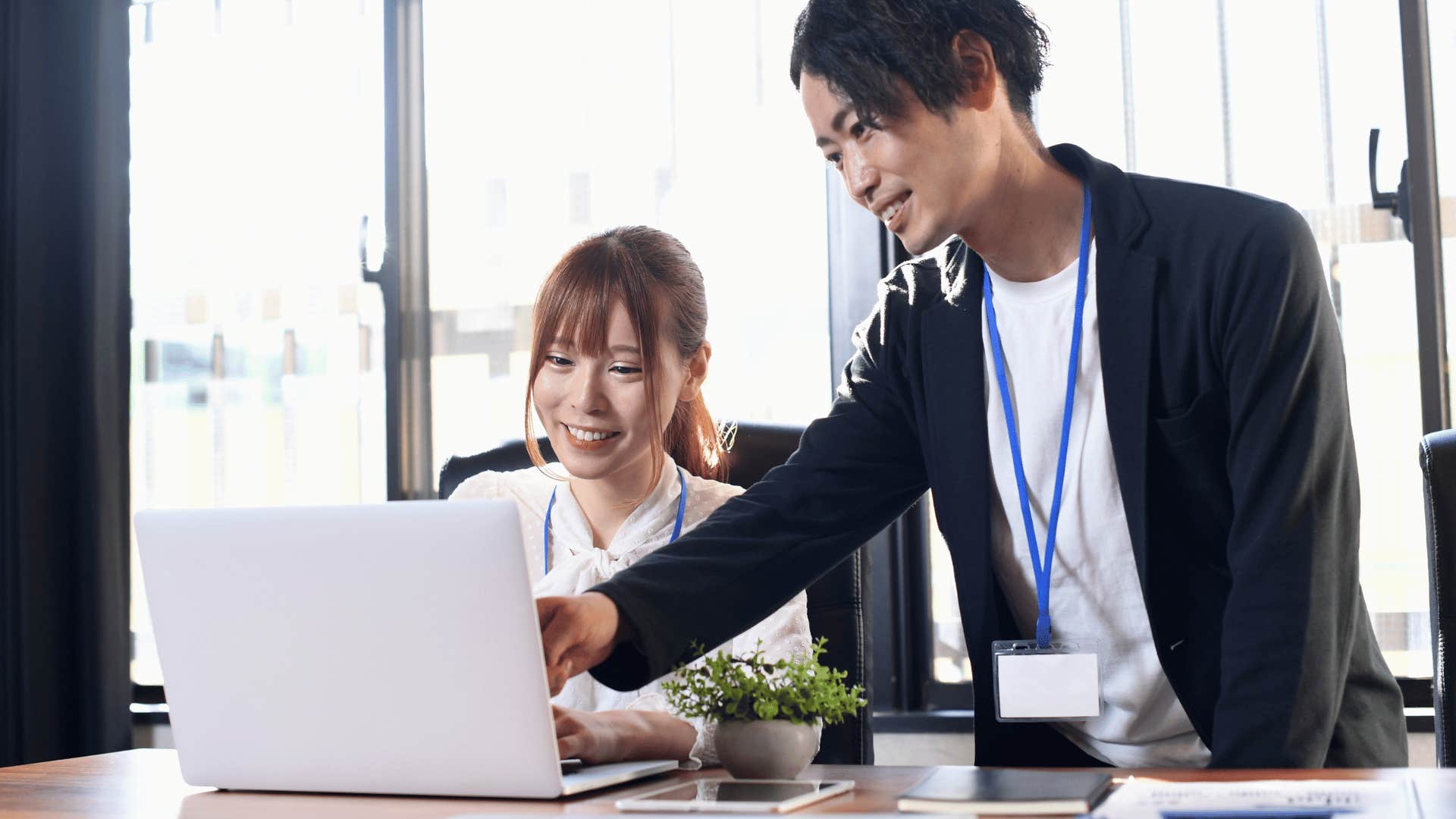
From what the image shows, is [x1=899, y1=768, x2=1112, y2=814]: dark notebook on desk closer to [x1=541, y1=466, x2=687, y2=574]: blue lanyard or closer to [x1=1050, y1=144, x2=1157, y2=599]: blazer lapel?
[x1=1050, y1=144, x2=1157, y2=599]: blazer lapel

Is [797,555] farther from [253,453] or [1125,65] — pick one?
[253,453]

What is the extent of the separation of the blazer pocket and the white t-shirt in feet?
0.24

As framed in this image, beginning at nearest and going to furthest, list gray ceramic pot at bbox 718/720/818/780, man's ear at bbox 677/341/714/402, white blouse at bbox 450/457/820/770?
gray ceramic pot at bbox 718/720/818/780, white blouse at bbox 450/457/820/770, man's ear at bbox 677/341/714/402

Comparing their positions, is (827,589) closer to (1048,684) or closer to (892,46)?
(1048,684)

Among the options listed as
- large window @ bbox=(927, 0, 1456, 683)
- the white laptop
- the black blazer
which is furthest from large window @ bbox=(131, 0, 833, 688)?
the white laptop

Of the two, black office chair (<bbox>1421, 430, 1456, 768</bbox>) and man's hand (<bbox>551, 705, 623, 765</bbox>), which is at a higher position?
black office chair (<bbox>1421, 430, 1456, 768</bbox>)

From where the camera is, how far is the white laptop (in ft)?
3.36

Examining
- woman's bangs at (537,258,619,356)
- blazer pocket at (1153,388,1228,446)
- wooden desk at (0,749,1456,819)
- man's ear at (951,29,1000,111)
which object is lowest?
wooden desk at (0,749,1456,819)

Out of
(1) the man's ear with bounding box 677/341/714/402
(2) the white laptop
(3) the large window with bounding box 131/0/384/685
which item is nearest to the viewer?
(2) the white laptop

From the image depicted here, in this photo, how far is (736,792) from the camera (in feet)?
3.65

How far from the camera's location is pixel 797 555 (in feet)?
5.12

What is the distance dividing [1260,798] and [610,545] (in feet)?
3.53

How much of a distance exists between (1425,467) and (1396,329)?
123 centimetres

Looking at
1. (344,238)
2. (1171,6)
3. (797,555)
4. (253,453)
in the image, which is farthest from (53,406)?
(1171,6)
